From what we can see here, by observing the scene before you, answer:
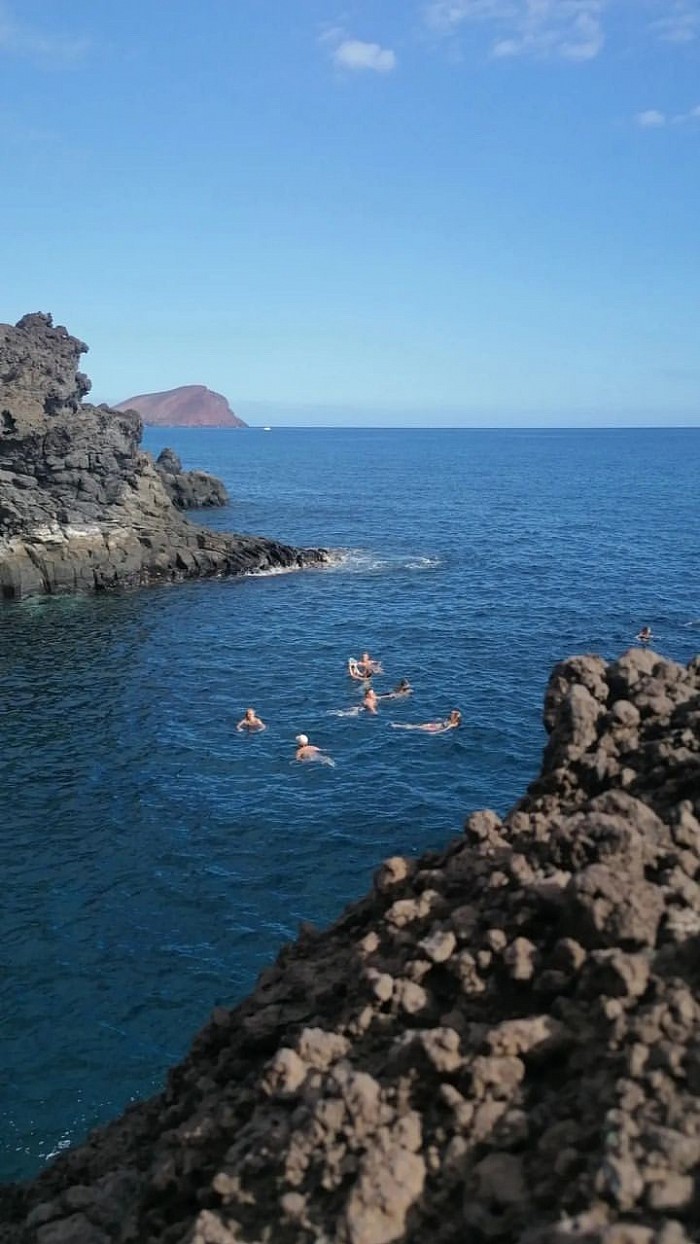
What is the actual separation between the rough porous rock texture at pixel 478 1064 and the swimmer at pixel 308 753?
22534 millimetres

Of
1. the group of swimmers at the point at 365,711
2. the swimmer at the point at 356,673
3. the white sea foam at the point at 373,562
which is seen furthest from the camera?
the white sea foam at the point at 373,562

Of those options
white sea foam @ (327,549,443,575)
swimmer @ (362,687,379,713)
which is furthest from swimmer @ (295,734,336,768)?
white sea foam @ (327,549,443,575)

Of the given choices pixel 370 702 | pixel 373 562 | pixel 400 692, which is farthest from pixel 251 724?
pixel 373 562

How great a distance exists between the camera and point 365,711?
4094cm

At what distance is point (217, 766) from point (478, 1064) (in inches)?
1086

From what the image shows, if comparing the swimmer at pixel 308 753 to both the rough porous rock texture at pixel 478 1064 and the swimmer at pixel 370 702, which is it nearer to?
the swimmer at pixel 370 702

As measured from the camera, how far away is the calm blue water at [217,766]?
70.5ft

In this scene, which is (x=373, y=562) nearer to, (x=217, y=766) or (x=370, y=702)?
(x=370, y=702)

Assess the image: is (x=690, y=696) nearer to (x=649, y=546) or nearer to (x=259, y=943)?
(x=259, y=943)

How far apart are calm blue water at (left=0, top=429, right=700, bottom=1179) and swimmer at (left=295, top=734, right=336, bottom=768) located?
59cm

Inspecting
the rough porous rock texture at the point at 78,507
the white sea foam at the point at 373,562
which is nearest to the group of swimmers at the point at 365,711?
the rough porous rock texture at the point at 78,507

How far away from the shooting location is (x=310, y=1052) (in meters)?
9.56

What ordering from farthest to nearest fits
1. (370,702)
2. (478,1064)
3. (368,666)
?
(368,666) < (370,702) < (478,1064)

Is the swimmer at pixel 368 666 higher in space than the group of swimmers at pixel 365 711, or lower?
higher
